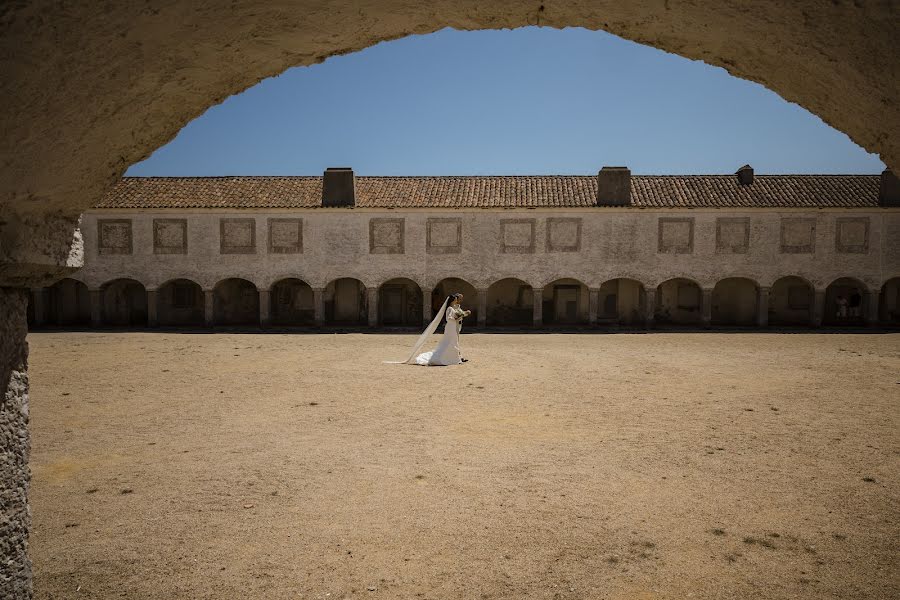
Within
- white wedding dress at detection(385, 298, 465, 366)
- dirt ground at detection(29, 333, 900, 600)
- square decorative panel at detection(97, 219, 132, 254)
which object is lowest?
dirt ground at detection(29, 333, 900, 600)

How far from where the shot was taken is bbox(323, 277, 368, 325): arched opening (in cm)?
2669

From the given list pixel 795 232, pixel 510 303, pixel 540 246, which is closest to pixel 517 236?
pixel 540 246

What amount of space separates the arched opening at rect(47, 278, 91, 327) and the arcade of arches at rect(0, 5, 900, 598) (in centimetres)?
2801

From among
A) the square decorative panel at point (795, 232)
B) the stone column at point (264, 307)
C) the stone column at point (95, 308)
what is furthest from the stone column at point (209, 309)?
the square decorative panel at point (795, 232)

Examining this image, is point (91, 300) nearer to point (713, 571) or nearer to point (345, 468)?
point (345, 468)

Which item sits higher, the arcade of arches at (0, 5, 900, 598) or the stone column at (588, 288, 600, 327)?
the arcade of arches at (0, 5, 900, 598)

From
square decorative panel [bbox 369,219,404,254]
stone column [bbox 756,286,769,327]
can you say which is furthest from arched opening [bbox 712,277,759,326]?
square decorative panel [bbox 369,219,404,254]

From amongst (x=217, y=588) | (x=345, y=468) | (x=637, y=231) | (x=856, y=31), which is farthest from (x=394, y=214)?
(x=856, y=31)

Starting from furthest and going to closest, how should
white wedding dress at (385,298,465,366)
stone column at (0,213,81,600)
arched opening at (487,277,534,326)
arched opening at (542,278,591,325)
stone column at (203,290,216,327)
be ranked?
1. arched opening at (487,277,534,326)
2. arched opening at (542,278,591,325)
3. stone column at (203,290,216,327)
4. white wedding dress at (385,298,465,366)
5. stone column at (0,213,81,600)

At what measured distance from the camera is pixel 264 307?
2469 centimetres

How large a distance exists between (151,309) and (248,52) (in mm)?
25694

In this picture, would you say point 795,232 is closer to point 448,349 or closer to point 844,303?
point 844,303

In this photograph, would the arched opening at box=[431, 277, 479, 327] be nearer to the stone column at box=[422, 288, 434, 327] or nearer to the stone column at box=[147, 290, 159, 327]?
the stone column at box=[422, 288, 434, 327]

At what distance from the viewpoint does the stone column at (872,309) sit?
23547 mm
